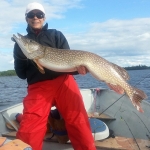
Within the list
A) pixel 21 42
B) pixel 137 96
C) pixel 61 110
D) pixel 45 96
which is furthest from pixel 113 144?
pixel 21 42

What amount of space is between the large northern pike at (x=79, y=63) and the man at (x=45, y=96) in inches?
6.2

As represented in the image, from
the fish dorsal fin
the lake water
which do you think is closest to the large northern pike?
the fish dorsal fin

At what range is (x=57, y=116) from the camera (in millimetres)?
4465

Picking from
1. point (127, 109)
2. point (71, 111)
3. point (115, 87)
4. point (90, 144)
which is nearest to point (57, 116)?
point (71, 111)

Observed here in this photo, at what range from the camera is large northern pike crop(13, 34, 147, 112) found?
3.77 meters

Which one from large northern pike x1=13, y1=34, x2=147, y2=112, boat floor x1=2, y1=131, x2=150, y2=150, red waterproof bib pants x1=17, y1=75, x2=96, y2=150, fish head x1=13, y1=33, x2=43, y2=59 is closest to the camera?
red waterproof bib pants x1=17, y1=75, x2=96, y2=150

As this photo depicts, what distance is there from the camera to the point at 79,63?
3785 millimetres

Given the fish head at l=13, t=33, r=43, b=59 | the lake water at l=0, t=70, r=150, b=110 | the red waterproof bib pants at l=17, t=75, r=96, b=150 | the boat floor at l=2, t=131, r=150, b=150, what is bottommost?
A: the lake water at l=0, t=70, r=150, b=110

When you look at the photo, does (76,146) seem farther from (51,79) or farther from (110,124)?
(110,124)

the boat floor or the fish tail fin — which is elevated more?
the fish tail fin

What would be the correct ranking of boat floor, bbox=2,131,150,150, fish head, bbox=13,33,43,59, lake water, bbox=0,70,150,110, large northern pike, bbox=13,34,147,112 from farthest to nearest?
1. lake water, bbox=0,70,150,110
2. boat floor, bbox=2,131,150,150
3. fish head, bbox=13,33,43,59
4. large northern pike, bbox=13,34,147,112

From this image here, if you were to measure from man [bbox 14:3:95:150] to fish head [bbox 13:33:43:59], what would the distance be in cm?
20

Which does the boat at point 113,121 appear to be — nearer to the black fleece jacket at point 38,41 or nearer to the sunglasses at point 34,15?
the black fleece jacket at point 38,41

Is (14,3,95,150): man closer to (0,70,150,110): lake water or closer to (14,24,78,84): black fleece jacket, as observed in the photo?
(14,24,78,84): black fleece jacket
